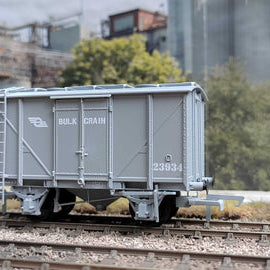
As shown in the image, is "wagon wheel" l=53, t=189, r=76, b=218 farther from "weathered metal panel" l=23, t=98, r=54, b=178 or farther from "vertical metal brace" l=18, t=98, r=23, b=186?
"vertical metal brace" l=18, t=98, r=23, b=186

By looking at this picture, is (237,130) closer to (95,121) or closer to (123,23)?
(123,23)

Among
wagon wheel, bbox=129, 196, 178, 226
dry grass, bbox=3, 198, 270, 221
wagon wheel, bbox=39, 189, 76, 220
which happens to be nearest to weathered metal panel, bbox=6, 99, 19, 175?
wagon wheel, bbox=39, 189, 76, 220

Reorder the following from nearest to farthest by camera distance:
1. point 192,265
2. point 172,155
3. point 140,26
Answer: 1. point 192,265
2. point 172,155
3. point 140,26

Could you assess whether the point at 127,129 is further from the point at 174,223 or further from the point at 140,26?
the point at 140,26

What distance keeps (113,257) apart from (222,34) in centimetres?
1560

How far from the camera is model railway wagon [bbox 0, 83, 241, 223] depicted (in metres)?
10.4

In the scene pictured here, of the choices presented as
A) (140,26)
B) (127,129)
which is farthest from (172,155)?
(140,26)

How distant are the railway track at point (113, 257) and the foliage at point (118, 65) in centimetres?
1425

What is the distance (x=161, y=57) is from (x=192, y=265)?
1675cm

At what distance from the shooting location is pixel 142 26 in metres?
25.0

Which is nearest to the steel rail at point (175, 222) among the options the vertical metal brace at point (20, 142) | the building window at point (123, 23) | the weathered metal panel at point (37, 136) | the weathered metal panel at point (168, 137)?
the vertical metal brace at point (20, 142)

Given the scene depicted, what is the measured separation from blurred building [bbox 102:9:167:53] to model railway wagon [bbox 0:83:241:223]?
13184mm

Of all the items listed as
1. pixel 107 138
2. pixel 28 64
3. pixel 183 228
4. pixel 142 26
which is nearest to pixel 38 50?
pixel 28 64

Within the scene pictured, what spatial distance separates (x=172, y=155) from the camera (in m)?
10.4
